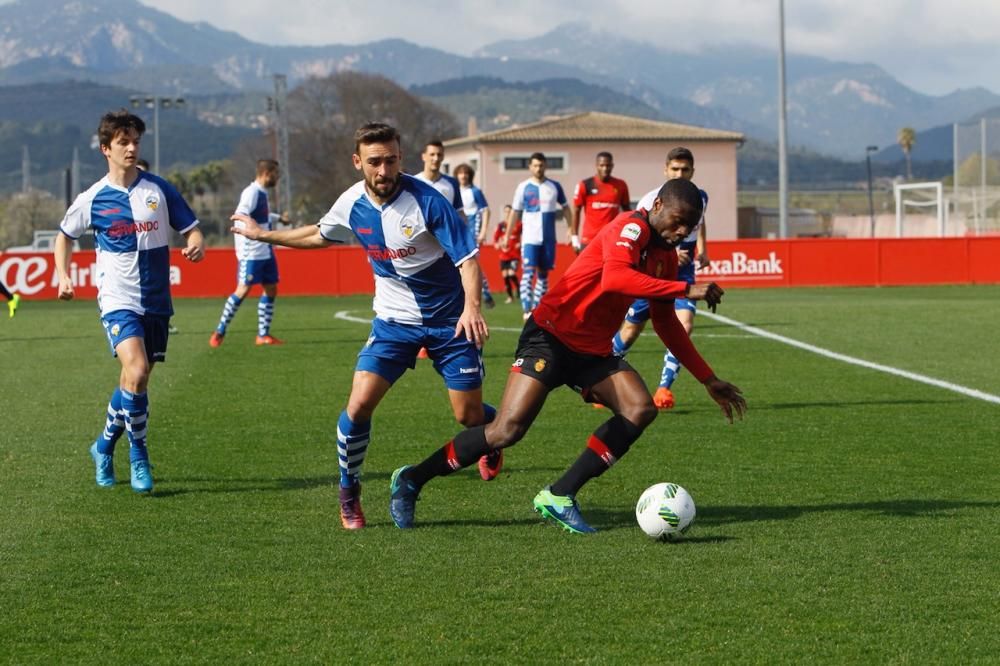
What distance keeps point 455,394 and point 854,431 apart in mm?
3836

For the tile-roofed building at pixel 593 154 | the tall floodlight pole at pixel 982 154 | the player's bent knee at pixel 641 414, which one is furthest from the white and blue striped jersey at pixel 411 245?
the tile-roofed building at pixel 593 154

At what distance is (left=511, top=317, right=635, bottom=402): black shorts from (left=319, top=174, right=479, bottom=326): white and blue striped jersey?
1.27ft

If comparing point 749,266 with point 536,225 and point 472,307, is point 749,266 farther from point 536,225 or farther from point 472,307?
point 472,307

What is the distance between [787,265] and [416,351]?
26.5m

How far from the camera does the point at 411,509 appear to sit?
6.91 meters

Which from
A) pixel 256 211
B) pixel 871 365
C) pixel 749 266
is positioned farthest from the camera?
pixel 749 266

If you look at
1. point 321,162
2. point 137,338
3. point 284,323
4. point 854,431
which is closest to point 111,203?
point 137,338

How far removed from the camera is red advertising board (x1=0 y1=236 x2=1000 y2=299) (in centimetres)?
3122

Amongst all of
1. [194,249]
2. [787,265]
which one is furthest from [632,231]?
[787,265]

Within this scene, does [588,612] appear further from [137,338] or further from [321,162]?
[321,162]

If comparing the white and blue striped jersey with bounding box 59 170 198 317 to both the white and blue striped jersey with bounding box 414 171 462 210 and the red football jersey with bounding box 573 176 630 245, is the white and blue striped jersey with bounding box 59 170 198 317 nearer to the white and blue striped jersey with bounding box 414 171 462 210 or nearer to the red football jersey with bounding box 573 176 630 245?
the white and blue striped jersey with bounding box 414 171 462 210

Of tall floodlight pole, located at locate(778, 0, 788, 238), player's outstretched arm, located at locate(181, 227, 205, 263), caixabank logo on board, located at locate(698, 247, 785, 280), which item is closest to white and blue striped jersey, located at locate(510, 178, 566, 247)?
caixabank logo on board, located at locate(698, 247, 785, 280)

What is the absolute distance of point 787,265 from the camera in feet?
107

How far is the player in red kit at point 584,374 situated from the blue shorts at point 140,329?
84.6 inches
